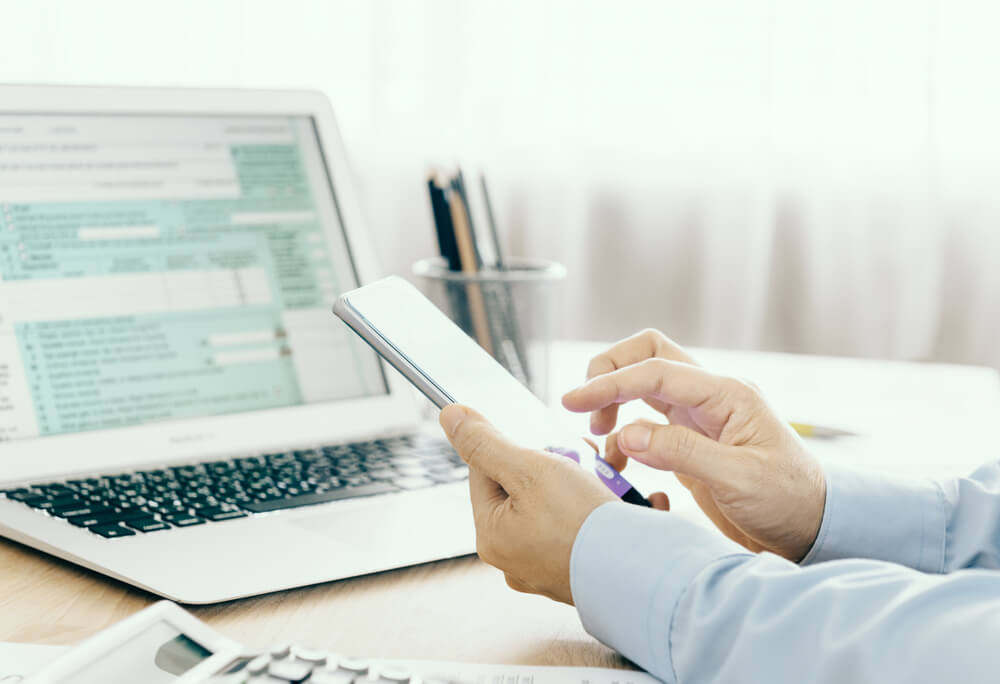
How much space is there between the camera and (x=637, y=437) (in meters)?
0.53

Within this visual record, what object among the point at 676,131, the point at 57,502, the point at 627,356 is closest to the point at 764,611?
the point at 627,356

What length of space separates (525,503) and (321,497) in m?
0.19

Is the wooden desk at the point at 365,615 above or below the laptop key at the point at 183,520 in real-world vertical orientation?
below

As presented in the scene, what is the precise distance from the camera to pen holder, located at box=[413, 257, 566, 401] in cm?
83

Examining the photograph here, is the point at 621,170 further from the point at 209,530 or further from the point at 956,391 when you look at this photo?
the point at 209,530

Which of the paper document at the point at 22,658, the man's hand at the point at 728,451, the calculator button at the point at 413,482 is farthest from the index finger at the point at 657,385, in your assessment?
the paper document at the point at 22,658

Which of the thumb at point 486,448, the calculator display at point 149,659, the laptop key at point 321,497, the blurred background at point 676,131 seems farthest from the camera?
the blurred background at point 676,131

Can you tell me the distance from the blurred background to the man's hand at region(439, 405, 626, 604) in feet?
3.03

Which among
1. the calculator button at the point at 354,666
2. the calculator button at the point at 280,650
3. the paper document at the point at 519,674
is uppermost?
the calculator button at the point at 280,650

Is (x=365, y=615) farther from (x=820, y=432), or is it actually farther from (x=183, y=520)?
(x=820, y=432)

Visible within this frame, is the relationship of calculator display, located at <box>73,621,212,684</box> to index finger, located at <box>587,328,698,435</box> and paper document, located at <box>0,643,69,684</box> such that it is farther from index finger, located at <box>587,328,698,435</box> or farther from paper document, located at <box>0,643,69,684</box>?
index finger, located at <box>587,328,698,435</box>

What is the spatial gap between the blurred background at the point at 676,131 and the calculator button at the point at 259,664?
41.4 inches

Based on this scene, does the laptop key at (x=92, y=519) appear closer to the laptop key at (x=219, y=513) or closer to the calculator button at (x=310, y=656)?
the laptop key at (x=219, y=513)

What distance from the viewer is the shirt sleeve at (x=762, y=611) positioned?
363 mm
